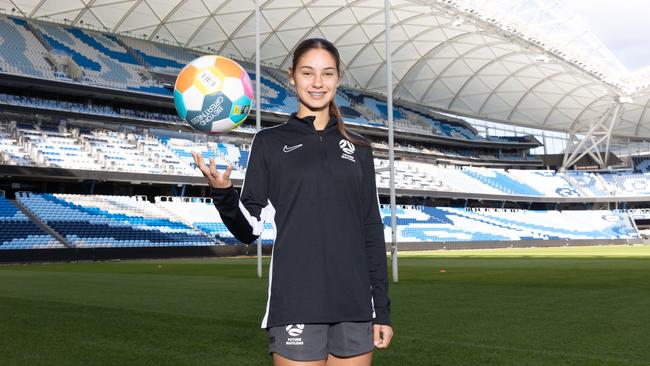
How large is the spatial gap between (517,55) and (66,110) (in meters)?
33.3

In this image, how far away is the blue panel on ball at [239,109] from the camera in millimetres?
5176

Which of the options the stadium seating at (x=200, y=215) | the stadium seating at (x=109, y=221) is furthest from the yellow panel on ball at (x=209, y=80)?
the stadium seating at (x=200, y=215)

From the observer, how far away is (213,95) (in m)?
5.05

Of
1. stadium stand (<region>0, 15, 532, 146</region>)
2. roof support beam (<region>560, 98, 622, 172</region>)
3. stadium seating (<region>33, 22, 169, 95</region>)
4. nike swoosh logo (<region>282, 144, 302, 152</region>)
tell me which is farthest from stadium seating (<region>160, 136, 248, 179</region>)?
nike swoosh logo (<region>282, 144, 302, 152</region>)

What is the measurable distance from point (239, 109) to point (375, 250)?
2450 millimetres

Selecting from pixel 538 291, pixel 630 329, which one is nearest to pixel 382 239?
pixel 630 329

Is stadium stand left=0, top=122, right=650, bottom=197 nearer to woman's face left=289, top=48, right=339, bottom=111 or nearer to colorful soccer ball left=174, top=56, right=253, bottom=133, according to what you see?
colorful soccer ball left=174, top=56, right=253, bottom=133

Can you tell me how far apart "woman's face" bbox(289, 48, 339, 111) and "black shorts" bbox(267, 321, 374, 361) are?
1.00 meters

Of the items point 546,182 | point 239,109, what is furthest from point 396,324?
point 546,182

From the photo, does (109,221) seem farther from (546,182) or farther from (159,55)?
(546,182)

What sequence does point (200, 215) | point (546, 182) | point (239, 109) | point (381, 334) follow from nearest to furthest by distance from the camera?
point (381, 334), point (239, 109), point (200, 215), point (546, 182)

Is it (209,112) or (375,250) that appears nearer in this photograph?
(375,250)

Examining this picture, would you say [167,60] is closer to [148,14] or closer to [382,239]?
[148,14]

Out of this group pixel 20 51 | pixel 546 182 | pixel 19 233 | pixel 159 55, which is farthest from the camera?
pixel 546 182
